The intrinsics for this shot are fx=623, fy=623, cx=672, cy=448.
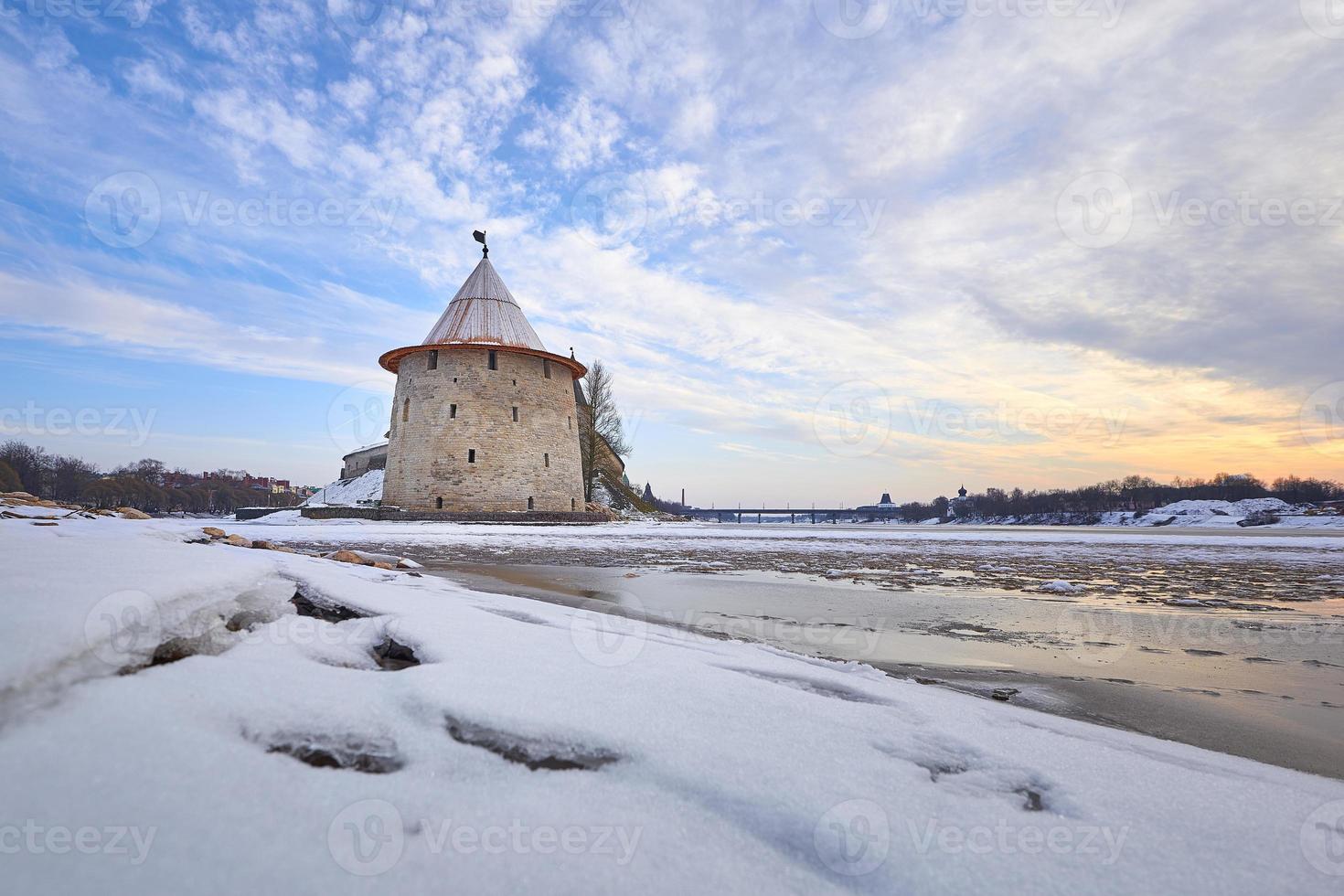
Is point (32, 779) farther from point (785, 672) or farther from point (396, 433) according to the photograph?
point (396, 433)

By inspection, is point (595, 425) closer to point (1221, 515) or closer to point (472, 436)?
point (472, 436)

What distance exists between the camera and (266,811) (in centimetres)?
117

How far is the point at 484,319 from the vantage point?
26859 mm

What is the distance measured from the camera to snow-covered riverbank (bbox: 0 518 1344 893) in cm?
110

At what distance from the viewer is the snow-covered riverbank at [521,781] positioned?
110 centimetres

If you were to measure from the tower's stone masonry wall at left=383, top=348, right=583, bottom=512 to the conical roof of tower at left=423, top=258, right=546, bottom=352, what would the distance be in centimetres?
67

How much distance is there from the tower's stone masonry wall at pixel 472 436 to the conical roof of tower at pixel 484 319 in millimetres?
675

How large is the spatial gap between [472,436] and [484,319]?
17.3 ft

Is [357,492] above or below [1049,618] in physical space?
above

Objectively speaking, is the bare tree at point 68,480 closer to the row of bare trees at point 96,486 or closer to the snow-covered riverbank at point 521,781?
the row of bare trees at point 96,486

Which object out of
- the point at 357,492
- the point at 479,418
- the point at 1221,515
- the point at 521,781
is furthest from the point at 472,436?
the point at 1221,515

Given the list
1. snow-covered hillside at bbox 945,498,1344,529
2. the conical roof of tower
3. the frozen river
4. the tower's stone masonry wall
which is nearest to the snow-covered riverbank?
the frozen river

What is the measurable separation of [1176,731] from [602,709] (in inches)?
97.1

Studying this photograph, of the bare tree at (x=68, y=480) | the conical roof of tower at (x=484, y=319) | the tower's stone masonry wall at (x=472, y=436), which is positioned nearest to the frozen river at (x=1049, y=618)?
the tower's stone masonry wall at (x=472, y=436)
